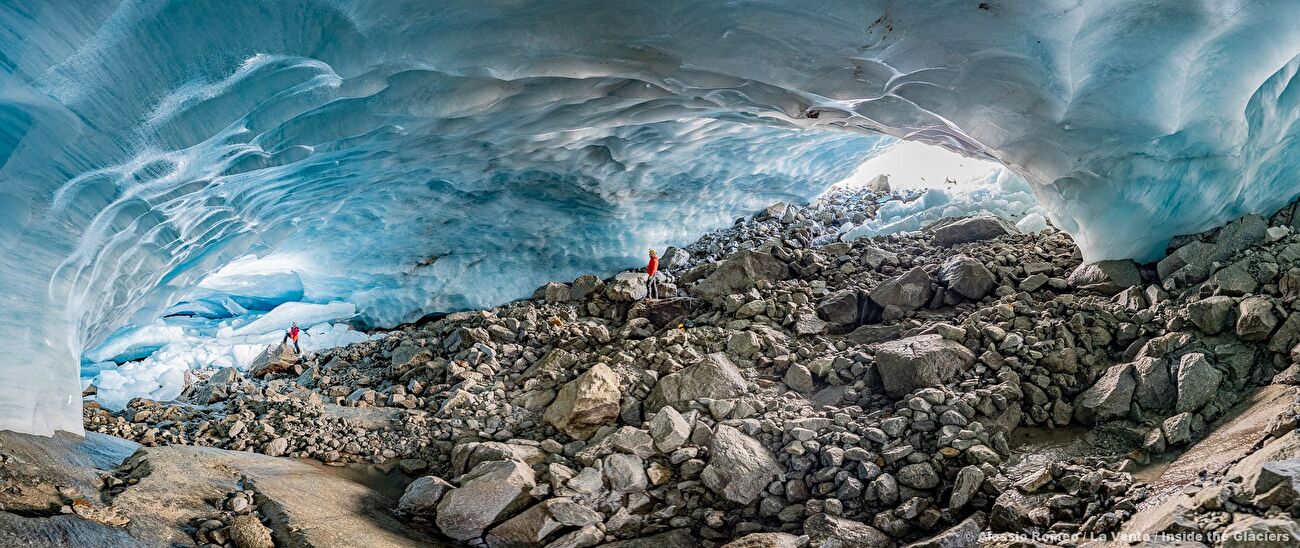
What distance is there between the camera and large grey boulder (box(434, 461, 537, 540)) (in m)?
4.01

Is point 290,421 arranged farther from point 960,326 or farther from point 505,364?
point 960,326

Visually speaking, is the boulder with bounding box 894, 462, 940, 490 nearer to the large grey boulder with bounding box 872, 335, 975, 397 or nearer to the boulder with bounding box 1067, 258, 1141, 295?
the large grey boulder with bounding box 872, 335, 975, 397

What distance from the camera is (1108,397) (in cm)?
394


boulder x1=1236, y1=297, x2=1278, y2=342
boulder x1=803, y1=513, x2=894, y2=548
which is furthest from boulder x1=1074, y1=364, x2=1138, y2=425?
boulder x1=803, y1=513, x2=894, y2=548

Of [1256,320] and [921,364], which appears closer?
[1256,320]

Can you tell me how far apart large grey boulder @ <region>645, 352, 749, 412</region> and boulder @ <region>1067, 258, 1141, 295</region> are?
2.85m

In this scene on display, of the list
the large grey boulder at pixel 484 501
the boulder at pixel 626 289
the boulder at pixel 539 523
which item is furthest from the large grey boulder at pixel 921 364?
the boulder at pixel 626 289

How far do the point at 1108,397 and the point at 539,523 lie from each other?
356 cm

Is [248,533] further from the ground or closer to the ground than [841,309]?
closer to the ground

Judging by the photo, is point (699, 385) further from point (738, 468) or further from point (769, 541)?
point (769, 541)

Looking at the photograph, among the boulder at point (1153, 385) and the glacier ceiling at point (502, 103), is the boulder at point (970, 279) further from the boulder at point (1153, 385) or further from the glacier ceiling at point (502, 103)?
the boulder at point (1153, 385)

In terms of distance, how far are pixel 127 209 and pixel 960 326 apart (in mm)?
6425

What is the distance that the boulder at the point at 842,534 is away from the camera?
3457 millimetres

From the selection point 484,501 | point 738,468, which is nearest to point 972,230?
point 738,468
